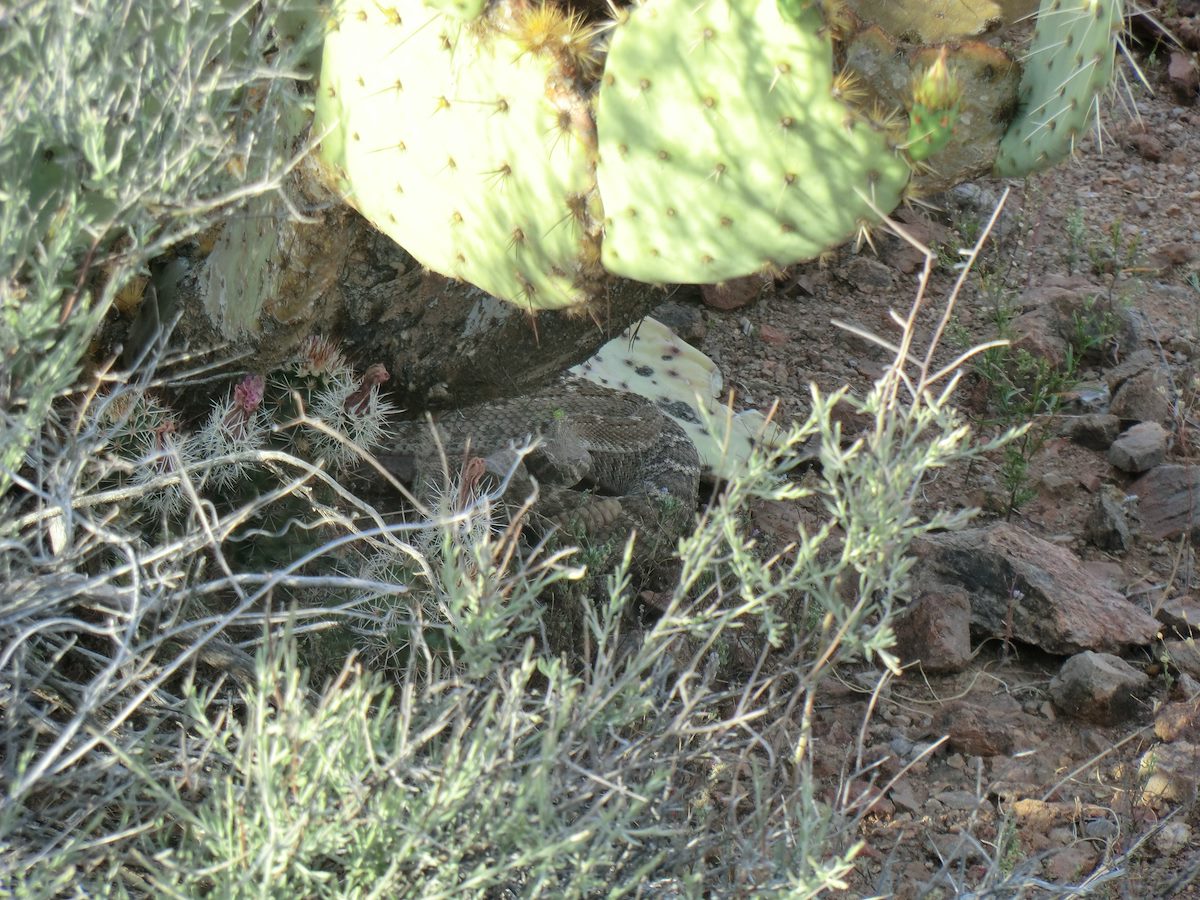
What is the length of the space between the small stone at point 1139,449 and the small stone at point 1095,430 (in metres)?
0.05

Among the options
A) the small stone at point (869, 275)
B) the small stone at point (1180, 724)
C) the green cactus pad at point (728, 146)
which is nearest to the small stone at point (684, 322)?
the small stone at point (869, 275)

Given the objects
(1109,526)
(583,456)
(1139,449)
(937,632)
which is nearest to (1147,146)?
(1139,449)

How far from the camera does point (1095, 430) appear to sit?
3.85 metres

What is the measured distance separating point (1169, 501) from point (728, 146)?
2176mm

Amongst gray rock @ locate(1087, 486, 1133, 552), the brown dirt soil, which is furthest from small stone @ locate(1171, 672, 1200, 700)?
gray rock @ locate(1087, 486, 1133, 552)

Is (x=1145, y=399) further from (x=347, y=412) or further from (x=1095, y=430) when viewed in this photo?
(x=347, y=412)

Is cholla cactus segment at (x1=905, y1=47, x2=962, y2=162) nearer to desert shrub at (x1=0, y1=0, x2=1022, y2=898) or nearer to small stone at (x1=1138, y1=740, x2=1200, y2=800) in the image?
desert shrub at (x1=0, y1=0, x2=1022, y2=898)

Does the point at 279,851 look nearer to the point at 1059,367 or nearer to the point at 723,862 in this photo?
the point at 723,862

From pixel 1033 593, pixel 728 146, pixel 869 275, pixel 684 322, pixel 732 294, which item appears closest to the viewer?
pixel 728 146

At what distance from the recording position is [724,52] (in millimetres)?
1912

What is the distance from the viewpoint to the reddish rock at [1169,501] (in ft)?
11.3

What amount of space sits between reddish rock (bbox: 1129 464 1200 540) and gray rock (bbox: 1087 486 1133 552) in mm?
68

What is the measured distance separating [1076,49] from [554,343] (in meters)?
1.48

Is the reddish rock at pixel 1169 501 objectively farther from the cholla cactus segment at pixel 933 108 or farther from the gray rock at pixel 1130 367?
the cholla cactus segment at pixel 933 108
